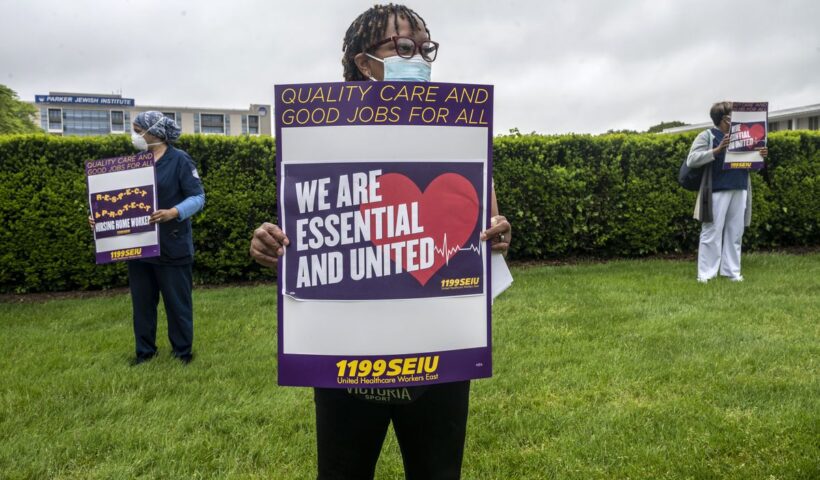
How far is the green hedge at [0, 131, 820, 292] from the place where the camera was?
26.6 feet

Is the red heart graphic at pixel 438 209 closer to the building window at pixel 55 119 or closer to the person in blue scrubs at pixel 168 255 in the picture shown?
the person in blue scrubs at pixel 168 255

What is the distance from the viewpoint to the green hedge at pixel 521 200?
812 centimetres

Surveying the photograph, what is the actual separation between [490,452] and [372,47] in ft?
7.81

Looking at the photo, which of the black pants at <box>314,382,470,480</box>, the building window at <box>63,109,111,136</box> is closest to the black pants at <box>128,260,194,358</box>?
the black pants at <box>314,382,470,480</box>

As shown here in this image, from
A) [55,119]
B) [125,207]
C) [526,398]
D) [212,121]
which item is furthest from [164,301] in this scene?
[55,119]

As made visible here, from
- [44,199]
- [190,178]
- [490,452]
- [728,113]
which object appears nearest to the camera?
[490,452]

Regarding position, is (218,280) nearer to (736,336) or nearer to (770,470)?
(736,336)

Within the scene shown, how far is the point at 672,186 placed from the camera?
31.5 ft

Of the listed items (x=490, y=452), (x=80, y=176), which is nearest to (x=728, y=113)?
(x=490, y=452)

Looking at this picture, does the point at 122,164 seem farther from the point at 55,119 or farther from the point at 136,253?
the point at 55,119

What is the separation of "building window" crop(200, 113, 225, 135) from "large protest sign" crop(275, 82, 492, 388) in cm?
13583

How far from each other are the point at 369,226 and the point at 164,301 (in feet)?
12.7

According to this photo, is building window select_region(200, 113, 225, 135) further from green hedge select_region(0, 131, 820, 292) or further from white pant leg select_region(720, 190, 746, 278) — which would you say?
white pant leg select_region(720, 190, 746, 278)

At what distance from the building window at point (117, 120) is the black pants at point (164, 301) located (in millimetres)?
139637
